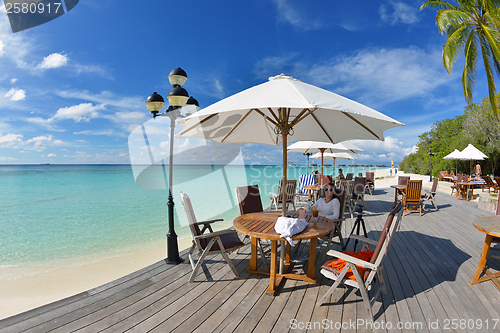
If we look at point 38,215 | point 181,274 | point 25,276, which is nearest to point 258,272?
point 181,274

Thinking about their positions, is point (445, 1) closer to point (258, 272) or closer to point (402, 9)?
point (402, 9)

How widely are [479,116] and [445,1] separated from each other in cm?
973

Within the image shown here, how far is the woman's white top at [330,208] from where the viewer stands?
3.62m

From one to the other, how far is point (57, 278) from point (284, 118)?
17.7ft

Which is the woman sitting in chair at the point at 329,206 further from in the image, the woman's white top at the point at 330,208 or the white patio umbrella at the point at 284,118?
the white patio umbrella at the point at 284,118

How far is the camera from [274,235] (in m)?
2.54

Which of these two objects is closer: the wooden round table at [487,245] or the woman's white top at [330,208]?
the wooden round table at [487,245]

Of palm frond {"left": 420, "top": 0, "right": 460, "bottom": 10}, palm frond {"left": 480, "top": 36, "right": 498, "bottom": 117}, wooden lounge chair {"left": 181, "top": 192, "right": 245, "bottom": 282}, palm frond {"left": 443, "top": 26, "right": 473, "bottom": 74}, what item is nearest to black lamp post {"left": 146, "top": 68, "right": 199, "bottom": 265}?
wooden lounge chair {"left": 181, "top": 192, "right": 245, "bottom": 282}

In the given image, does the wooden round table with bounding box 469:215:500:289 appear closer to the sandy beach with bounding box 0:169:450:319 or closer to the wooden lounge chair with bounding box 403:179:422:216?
the wooden lounge chair with bounding box 403:179:422:216

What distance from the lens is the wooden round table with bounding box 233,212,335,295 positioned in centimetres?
255

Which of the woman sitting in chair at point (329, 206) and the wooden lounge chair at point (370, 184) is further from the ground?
the woman sitting in chair at point (329, 206)

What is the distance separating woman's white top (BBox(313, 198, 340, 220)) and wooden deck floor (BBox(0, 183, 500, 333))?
0.93 metres

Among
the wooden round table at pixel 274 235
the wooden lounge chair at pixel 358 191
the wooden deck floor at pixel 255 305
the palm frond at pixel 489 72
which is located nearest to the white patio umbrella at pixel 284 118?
the wooden round table at pixel 274 235

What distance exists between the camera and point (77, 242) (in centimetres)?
773
